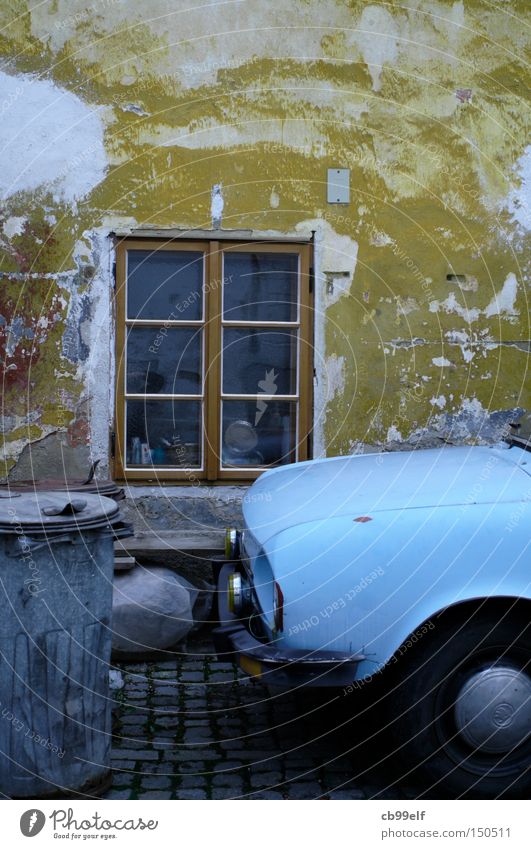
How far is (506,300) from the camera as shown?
6.58 m

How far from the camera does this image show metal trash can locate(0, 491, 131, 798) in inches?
138

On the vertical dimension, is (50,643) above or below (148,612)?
above

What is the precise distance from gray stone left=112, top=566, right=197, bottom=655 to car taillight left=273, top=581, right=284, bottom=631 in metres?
2.17

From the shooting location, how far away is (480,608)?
3510 mm

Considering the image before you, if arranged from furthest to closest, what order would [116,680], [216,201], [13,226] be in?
[216,201] < [13,226] < [116,680]

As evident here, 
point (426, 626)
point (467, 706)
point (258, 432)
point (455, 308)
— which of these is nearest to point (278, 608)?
point (426, 626)

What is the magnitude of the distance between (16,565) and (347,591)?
3.91ft

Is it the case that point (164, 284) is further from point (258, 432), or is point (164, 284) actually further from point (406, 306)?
point (406, 306)

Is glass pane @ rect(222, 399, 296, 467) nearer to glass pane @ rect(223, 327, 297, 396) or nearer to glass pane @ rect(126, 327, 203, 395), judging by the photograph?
glass pane @ rect(223, 327, 297, 396)

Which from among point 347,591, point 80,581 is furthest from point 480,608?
point 80,581

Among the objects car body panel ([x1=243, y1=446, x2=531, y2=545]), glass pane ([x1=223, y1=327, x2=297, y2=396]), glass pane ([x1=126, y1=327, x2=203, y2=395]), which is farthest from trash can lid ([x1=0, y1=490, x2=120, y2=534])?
glass pane ([x1=223, y1=327, x2=297, y2=396])

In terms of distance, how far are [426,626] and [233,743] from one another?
1302mm

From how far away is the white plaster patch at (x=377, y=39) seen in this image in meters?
6.44

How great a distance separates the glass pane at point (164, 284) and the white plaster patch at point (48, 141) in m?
0.60
